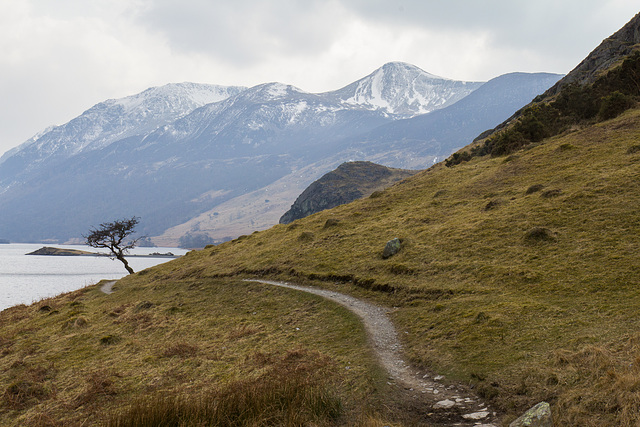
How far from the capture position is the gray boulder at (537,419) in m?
9.80

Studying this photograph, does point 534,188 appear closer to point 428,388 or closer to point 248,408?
point 428,388

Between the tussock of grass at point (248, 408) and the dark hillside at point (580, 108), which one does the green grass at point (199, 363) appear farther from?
the dark hillside at point (580, 108)

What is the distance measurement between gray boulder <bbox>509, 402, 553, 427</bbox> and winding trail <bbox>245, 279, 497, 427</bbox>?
1.32 m

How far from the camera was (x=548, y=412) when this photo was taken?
32.8 ft

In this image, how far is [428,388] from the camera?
14.2 metres

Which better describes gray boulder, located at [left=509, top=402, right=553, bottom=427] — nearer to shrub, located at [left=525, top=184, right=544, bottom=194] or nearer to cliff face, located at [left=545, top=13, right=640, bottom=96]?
shrub, located at [left=525, top=184, right=544, bottom=194]

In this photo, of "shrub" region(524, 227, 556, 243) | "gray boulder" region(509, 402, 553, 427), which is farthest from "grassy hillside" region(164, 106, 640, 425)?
"gray boulder" region(509, 402, 553, 427)

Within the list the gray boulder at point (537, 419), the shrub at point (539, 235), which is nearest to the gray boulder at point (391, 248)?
the shrub at point (539, 235)

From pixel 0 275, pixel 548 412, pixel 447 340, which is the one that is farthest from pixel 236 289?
pixel 0 275

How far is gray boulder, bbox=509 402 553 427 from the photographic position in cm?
980

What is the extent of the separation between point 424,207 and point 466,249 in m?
17.6

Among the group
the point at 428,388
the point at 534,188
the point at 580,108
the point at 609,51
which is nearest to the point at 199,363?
the point at 428,388

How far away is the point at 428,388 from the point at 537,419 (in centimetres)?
473

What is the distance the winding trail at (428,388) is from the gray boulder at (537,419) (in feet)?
4.34
